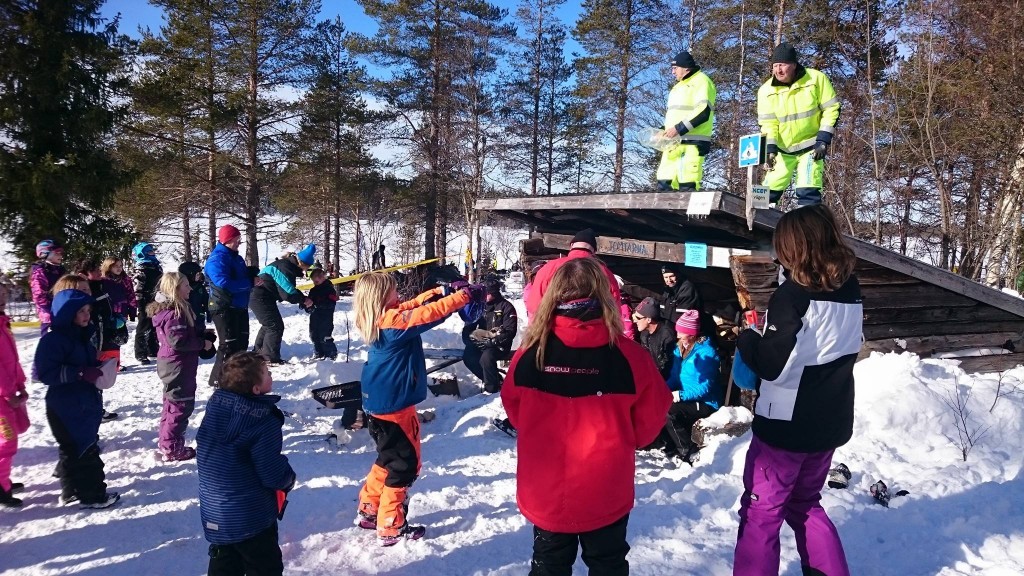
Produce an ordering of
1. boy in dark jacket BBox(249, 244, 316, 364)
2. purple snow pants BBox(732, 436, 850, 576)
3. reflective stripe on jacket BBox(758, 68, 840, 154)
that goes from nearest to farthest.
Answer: purple snow pants BBox(732, 436, 850, 576), reflective stripe on jacket BBox(758, 68, 840, 154), boy in dark jacket BBox(249, 244, 316, 364)

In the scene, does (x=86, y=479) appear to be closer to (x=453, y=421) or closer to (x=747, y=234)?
(x=453, y=421)

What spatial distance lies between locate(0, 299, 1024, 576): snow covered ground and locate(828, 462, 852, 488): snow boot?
8 centimetres

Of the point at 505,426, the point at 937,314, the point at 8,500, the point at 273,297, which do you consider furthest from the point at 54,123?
the point at 937,314

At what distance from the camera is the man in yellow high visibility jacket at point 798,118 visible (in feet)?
16.7

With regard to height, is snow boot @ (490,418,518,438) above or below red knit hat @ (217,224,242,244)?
below

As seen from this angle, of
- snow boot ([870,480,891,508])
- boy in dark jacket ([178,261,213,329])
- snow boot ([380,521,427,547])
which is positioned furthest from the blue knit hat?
snow boot ([870,480,891,508])

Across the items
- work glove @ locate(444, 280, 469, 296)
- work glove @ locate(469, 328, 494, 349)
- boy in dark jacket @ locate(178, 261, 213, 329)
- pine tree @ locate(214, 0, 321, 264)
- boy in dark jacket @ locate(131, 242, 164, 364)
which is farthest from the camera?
pine tree @ locate(214, 0, 321, 264)

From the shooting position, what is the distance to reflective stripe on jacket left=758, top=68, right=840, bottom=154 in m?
5.08

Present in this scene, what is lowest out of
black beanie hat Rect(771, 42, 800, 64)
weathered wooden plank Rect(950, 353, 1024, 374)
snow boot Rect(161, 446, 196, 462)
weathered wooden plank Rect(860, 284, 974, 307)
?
snow boot Rect(161, 446, 196, 462)

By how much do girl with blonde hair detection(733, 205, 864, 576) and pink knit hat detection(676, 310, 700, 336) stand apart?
292 centimetres

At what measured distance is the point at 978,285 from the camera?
17.8 feet

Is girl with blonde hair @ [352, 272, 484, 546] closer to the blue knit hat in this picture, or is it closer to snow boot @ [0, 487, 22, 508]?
snow boot @ [0, 487, 22, 508]

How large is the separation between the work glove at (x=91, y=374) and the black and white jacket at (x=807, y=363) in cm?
425

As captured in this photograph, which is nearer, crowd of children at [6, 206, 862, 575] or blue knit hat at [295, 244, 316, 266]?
crowd of children at [6, 206, 862, 575]
